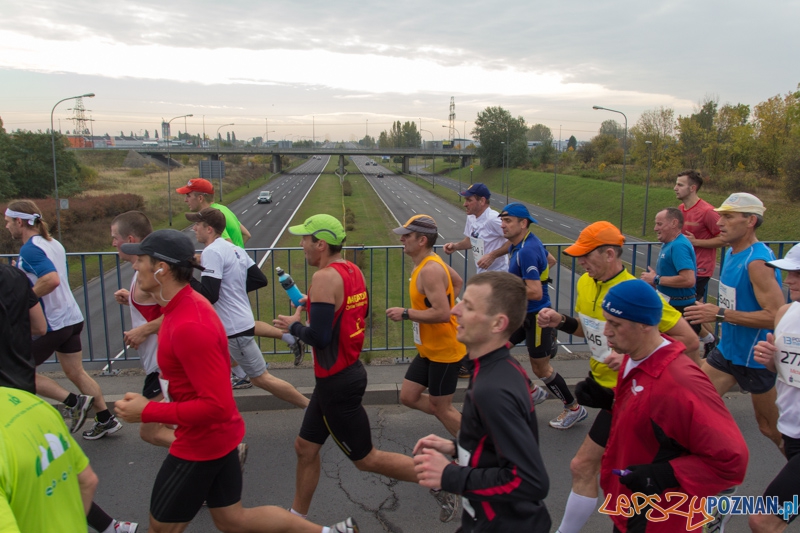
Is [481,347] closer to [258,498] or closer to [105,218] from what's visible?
[258,498]

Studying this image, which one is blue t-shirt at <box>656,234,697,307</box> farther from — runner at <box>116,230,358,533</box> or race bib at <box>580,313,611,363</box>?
runner at <box>116,230,358,533</box>

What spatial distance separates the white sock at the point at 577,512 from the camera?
347cm

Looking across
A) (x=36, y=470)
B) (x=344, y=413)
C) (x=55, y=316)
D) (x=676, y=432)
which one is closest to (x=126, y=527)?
(x=344, y=413)

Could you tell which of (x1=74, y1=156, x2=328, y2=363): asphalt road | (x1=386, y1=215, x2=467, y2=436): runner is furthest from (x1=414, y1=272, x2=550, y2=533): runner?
(x1=74, y1=156, x2=328, y2=363): asphalt road

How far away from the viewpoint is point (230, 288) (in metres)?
5.06

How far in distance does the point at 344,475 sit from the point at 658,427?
271 centimetres

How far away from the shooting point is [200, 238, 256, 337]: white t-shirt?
491 cm

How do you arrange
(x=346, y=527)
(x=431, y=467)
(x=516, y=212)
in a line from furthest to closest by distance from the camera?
1. (x=516, y=212)
2. (x=346, y=527)
3. (x=431, y=467)

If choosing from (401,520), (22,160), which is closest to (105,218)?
(22,160)

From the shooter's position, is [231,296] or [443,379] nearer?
[443,379]

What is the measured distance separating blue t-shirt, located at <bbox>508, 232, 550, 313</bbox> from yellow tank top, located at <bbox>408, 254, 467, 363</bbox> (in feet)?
3.14

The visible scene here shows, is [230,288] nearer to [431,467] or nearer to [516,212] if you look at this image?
[516,212]

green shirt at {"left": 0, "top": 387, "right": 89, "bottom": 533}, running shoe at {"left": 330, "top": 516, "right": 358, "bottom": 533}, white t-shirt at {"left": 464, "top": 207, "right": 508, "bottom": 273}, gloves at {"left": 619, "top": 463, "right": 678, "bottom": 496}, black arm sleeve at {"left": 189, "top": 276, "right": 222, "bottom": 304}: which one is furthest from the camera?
white t-shirt at {"left": 464, "top": 207, "right": 508, "bottom": 273}

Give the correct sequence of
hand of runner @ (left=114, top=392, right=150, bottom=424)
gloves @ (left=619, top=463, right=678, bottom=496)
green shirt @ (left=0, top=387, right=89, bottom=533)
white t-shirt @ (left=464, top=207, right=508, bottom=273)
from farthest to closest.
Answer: white t-shirt @ (left=464, top=207, right=508, bottom=273) < hand of runner @ (left=114, top=392, right=150, bottom=424) < gloves @ (left=619, top=463, right=678, bottom=496) < green shirt @ (left=0, top=387, right=89, bottom=533)
